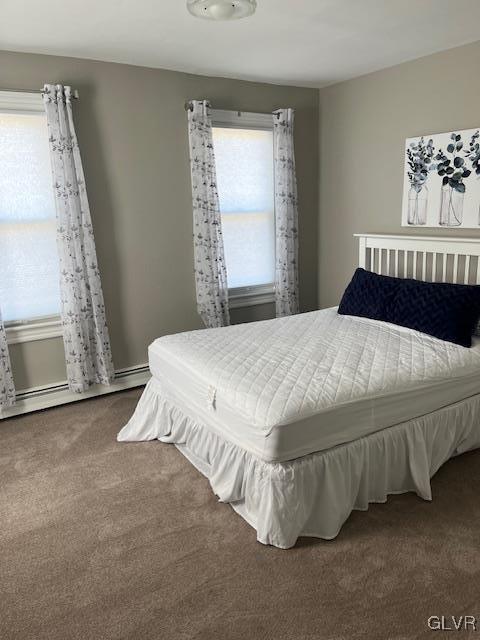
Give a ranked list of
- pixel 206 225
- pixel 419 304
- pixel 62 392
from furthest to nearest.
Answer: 1. pixel 206 225
2. pixel 62 392
3. pixel 419 304

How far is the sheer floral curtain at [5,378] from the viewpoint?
10.7 feet

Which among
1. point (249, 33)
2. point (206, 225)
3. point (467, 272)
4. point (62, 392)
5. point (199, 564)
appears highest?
point (249, 33)

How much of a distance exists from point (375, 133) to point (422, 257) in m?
1.10

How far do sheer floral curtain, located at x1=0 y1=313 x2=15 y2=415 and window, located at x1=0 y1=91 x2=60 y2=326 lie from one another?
0.55 feet

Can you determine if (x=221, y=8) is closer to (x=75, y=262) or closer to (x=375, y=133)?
(x=75, y=262)

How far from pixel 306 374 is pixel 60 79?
253 cm

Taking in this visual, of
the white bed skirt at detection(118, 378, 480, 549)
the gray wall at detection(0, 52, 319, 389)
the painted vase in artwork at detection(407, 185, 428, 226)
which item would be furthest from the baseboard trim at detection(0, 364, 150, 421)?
the painted vase in artwork at detection(407, 185, 428, 226)

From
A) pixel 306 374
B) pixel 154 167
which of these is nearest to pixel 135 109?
pixel 154 167

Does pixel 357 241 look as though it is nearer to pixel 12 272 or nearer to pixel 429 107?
pixel 429 107

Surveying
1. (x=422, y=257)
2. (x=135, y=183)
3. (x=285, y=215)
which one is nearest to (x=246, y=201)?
(x=285, y=215)

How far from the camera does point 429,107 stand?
11.6 feet

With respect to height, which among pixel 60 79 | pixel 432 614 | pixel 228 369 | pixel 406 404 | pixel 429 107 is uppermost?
pixel 60 79

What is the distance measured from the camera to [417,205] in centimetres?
367

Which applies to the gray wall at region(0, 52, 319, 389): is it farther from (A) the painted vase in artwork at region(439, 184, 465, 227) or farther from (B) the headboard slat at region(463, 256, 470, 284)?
(B) the headboard slat at region(463, 256, 470, 284)
